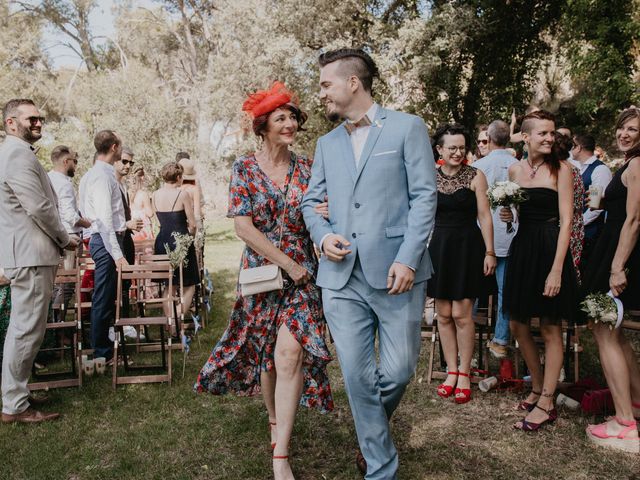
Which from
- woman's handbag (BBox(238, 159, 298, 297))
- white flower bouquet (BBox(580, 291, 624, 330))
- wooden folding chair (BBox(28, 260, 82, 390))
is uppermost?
woman's handbag (BBox(238, 159, 298, 297))

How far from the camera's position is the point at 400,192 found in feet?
10.1

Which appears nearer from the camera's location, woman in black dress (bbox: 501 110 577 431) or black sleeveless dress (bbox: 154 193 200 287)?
woman in black dress (bbox: 501 110 577 431)

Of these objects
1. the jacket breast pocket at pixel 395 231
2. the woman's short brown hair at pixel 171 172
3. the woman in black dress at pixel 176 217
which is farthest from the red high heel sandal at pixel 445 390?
the woman's short brown hair at pixel 171 172

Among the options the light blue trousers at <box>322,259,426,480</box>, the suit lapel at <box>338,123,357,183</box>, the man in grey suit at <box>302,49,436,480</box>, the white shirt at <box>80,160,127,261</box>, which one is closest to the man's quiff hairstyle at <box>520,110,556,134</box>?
the man in grey suit at <box>302,49,436,480</box>

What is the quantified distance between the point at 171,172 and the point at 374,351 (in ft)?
16.7

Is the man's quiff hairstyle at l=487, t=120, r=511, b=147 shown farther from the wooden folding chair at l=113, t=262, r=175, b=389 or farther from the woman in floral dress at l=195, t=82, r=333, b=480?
the wooden folding chair at l=113, t=262, r=175, b=389

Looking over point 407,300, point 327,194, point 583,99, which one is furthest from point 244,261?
point 583,99

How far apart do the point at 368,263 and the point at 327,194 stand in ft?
1.71

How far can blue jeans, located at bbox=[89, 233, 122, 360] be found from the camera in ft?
19.7

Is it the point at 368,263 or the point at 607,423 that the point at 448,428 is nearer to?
the point at 607,423

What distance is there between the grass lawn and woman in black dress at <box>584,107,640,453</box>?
0.73 ft

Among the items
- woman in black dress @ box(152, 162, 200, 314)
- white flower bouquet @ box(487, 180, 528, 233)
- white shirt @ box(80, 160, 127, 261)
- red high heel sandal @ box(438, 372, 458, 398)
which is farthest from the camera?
woman in black dress @ box(152, 162, 200, 314)

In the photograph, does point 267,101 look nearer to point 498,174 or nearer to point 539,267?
point 539,267

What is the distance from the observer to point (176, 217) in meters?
7.54
